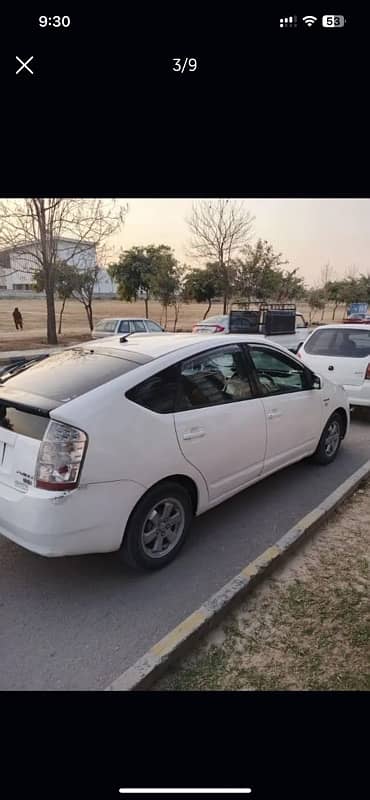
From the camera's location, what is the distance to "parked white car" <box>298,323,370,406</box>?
617 centimetres

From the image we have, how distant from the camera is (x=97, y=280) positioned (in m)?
24.3

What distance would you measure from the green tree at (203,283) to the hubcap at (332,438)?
A: 20.8 m

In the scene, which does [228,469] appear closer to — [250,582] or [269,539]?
[269,539]

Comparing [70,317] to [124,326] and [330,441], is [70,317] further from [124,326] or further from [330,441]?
[330,441]

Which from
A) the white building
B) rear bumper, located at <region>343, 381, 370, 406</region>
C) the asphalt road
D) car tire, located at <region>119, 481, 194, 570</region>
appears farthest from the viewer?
the white building

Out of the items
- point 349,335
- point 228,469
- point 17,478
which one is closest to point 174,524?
point 228,469

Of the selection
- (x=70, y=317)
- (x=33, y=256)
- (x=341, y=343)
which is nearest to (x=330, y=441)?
(x=341, y=343)

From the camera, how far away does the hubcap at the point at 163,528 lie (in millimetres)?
2799

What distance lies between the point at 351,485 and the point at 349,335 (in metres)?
3.23

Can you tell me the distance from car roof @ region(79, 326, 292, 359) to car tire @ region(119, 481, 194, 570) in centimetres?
98

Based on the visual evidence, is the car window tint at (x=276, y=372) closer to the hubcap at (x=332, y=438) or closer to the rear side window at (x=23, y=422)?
the hubcap at (x=332, y=438)
